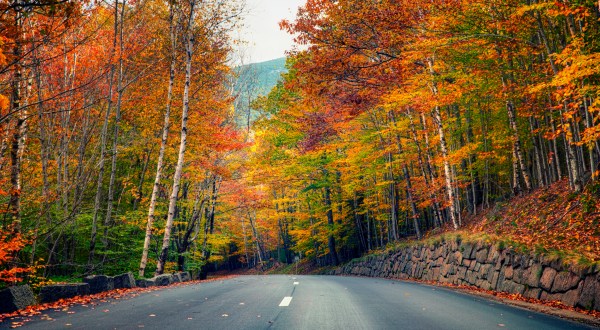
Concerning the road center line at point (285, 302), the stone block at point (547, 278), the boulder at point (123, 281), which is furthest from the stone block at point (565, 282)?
the boulder at point (123, 281)

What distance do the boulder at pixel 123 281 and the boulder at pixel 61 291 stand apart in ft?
5.65

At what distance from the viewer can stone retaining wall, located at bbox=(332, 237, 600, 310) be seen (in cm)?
748

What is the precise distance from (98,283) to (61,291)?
63.6 inches

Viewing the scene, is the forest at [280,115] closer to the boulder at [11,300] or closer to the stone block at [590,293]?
the stone block at [590,293]

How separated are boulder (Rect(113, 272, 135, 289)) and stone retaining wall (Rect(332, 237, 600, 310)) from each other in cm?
1030

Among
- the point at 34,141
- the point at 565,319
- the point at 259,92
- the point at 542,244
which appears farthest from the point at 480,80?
the point at 34,141

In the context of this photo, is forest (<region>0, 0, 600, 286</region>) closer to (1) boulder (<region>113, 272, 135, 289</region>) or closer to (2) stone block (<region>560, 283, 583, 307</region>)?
(2) stone block (<region>560, 283, 583, 307</region>)

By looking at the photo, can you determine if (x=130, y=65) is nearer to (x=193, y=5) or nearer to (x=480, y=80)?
(x=193, y=5)

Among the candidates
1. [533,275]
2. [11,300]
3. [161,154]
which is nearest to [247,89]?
[161,154]

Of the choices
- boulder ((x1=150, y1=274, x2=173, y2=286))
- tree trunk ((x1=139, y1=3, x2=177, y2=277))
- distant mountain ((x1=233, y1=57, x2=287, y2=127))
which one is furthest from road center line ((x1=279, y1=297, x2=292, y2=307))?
distant mountain ((x1=233, y1=57, x2=287, y2=127))

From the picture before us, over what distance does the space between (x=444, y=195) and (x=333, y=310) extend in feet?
47.4

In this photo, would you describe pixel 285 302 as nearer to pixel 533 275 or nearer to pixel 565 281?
pixel 565 281

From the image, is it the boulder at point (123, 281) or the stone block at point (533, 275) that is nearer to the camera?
the stone block at point (533, 275)

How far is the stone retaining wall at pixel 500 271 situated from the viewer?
7.48 metres
